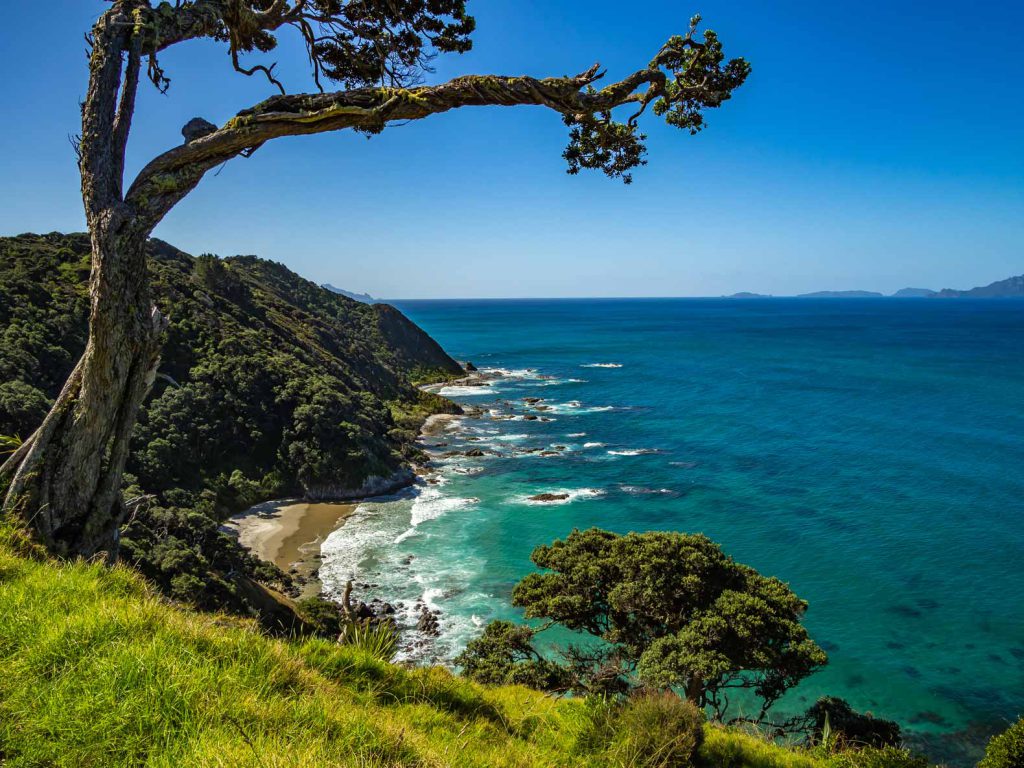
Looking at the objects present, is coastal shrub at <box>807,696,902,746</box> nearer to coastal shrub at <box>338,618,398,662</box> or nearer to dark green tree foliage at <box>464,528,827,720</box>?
dark green tree foliage at <box>464,528,827,720</box>

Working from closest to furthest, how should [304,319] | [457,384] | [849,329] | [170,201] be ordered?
[170,201]
[304,319]
[457,384]
[849,329]

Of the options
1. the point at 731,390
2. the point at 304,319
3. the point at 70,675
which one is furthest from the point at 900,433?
the point at 304,319

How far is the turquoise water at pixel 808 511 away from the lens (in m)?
25.8

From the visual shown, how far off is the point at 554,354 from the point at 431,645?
113 meters

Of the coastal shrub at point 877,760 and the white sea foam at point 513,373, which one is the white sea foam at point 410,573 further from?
Answer: the white sea foam at point 513,373

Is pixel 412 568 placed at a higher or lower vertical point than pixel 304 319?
lower

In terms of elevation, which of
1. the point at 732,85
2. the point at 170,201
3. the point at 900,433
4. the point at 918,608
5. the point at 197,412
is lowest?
the point at 918,608

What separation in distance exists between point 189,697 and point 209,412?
47295 millimetres

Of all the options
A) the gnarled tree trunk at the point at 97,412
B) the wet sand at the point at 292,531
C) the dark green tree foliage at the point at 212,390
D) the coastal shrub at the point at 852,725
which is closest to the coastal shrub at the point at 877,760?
the gnarled tree trunk at the point at 97,412

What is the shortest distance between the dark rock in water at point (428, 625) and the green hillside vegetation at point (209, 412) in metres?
6.32

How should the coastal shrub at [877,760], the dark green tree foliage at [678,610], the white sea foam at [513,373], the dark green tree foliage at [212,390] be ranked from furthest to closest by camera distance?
the white sea foam at [513,373] < the dark green tree foliage at [212,390] < the dark green tree foliage at [678,610] < the coastal shrub at [877,760]

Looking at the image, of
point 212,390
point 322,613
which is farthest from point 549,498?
point 212,390

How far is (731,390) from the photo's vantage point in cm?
8438

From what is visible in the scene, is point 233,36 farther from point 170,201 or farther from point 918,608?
point 918,608
